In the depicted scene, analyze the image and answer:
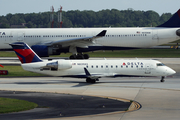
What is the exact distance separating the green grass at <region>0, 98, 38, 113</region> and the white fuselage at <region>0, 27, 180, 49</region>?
107 ft

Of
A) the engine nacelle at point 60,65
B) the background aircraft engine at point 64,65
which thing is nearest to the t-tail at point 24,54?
the engine nacelle at point 60,65

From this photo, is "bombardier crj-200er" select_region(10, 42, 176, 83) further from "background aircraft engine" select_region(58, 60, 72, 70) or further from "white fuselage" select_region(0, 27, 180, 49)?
"white fuselage" select_region(0, 27, 180, 49)

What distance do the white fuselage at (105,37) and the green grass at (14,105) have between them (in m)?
32.5

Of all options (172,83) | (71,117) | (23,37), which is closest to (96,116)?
(71,117)

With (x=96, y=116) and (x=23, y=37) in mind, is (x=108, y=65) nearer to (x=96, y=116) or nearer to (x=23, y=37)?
(x=96, y=116)

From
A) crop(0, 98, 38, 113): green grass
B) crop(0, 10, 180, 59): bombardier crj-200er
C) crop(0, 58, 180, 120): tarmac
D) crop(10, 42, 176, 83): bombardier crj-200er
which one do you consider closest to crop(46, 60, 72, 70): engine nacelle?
crop(10, 42, 176, 83): bombardier crj-200er

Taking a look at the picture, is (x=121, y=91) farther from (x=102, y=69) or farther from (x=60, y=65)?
(x=60, y=65)

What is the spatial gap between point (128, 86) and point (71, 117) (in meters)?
14.2

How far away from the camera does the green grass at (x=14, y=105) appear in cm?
2355

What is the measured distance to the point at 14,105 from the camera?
25.0m

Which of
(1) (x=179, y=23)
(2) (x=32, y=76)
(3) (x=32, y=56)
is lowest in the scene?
(2) (x=32, y=76)

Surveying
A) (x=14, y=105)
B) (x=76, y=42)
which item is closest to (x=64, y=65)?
(x=14, y=105)

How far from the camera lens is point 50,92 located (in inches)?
1233

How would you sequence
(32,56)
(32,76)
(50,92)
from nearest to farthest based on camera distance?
(50,92), (32,56), (32,76)
